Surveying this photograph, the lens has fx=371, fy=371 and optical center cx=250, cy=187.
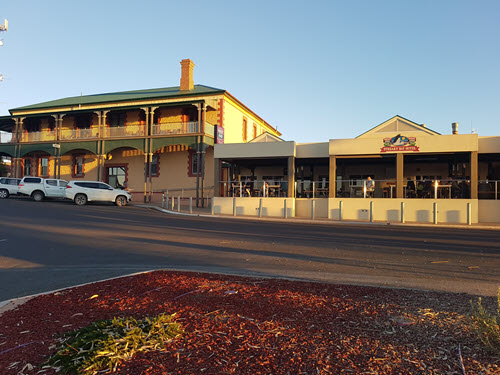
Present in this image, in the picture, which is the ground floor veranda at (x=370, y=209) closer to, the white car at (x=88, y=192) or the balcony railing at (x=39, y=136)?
the white car at (x=88, y=192)

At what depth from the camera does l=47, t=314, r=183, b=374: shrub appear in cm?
288

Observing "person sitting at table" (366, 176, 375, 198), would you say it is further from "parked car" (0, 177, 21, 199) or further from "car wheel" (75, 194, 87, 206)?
"parked car" (0, 177, 21, 199)

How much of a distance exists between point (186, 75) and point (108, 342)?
30.5m

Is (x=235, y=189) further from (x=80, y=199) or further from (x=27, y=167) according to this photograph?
(x=27, y=167)

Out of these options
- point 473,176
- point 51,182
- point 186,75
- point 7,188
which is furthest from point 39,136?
point 473,176

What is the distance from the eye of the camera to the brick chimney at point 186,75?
31.2 meters

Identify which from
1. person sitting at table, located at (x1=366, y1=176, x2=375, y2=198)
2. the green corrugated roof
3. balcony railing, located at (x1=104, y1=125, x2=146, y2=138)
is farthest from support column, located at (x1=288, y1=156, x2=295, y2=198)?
balcony railing, located at (x1=104, y1=125, x2=146, y2=138)

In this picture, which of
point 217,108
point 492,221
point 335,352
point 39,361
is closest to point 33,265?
point 39,361

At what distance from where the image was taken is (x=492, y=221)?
18.9 metres

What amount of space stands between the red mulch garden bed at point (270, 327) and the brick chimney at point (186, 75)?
2784 centimetres

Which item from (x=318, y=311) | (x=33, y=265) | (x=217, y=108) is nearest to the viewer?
(x=318, y=311)

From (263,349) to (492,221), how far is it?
20.0m

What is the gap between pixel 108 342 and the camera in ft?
10.0

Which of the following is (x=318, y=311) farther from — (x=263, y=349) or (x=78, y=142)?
(x=78, y=142)
